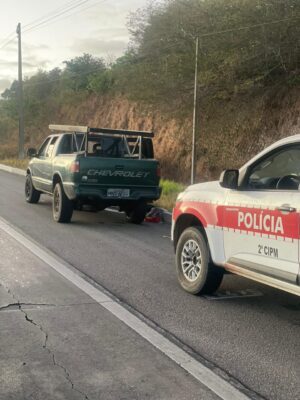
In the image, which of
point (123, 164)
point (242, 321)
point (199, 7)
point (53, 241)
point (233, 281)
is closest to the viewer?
point (242, 321)

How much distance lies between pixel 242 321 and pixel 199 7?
1374cm

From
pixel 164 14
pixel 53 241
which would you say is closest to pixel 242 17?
pixel 164 14

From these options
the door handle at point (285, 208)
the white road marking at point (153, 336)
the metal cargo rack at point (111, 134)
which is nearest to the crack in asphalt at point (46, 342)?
the white road marking at point (153, 336)

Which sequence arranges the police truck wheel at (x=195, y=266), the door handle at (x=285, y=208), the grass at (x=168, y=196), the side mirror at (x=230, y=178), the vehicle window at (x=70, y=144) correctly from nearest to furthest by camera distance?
the door handle at (x=285, y=208) < the side mirror at (x=230, y=178) < the police truck wheel at (x=195, y=266) < the vehicle window at (x=70, y=144) < the grass at (x=168, y=196)

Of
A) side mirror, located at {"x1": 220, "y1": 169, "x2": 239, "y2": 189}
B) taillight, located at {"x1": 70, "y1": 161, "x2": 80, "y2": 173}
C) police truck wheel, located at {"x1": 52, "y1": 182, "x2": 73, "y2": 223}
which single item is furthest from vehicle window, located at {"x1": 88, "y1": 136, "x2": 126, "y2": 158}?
side mirror, located at {"x1": 220, "y1": 169, "x2": 239, "y2": 189}

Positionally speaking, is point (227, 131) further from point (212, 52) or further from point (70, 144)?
point (70, 144)

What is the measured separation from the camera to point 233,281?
6.86 meters

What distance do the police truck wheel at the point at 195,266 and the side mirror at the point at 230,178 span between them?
785mm

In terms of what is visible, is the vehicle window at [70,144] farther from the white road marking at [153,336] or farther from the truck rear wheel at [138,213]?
the white road marking at [153,336]

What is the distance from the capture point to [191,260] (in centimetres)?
636

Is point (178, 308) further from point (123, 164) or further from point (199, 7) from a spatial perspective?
point (199, 7)

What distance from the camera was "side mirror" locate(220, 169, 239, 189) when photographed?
558 cm

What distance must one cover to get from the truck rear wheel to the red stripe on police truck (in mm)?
4926

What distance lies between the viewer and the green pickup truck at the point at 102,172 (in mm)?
10695
